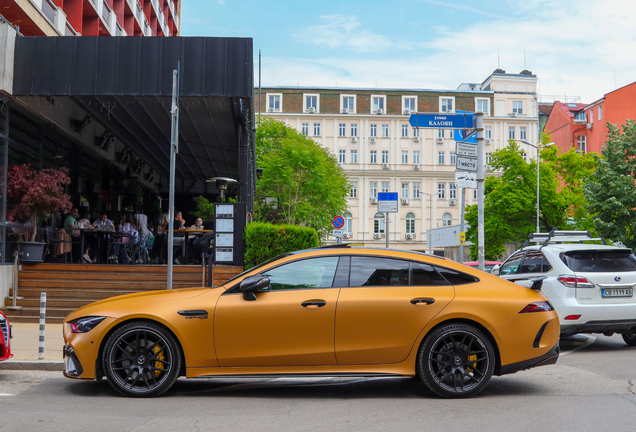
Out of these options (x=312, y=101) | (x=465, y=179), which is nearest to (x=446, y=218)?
(x=312, y=101)

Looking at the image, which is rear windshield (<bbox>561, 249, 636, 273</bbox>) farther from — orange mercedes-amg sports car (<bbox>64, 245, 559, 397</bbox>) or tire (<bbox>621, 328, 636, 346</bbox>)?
orange mercedes-amg sports car (<bbox>64, 245, 559, 397</bbox>)

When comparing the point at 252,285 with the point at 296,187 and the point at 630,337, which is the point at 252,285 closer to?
the point at 630,337

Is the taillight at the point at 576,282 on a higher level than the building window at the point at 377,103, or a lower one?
lower

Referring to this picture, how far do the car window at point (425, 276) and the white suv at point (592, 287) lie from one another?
3.68m

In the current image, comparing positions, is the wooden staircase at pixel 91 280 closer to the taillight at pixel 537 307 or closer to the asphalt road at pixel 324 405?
the asphalt road at pixel 324 405

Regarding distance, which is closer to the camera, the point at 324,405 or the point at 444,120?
the point at 324,405

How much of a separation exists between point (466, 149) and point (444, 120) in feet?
2.94

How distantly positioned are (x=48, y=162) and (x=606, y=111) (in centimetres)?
5172

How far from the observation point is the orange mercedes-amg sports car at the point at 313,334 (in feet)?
20.0

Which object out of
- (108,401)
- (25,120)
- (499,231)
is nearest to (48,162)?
(25,120)

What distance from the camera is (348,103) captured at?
74688 millimetres

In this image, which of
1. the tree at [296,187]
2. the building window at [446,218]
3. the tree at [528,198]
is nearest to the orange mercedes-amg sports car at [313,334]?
the tree at [296,187]

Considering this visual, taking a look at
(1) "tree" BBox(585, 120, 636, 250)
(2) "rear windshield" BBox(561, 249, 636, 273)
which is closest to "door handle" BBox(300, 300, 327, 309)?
(2) "rear windshield" BBox(561, 249, 636, 273)

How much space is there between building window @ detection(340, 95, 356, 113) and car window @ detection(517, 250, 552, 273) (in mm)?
65029
